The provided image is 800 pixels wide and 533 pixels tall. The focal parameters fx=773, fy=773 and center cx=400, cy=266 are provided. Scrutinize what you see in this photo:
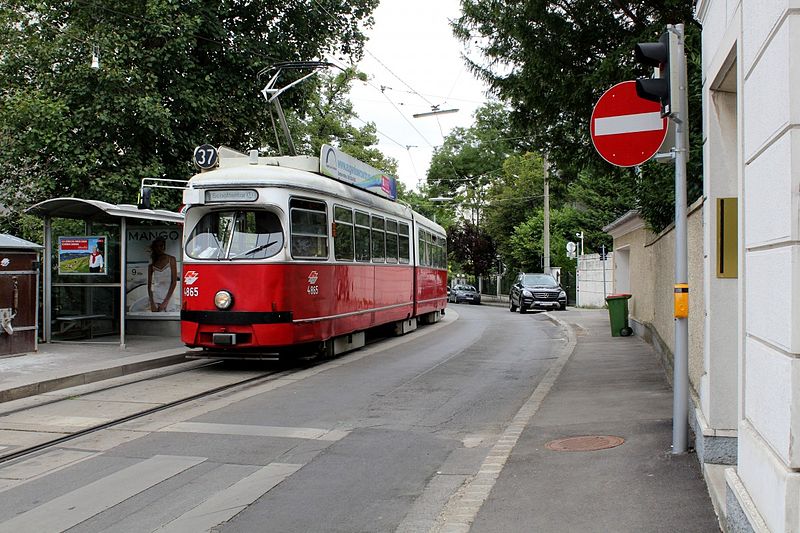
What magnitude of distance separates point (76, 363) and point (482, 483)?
28.5 ft

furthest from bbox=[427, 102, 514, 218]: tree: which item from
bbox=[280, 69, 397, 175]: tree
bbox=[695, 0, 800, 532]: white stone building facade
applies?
bbox=[695, 0, 800, 532]: white stone building facade

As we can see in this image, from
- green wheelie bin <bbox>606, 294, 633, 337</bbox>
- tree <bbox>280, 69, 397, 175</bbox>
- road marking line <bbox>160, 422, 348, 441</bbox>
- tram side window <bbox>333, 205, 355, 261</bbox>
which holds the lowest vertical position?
road marking line <bbox>160, 422, 348, 441</bbox>

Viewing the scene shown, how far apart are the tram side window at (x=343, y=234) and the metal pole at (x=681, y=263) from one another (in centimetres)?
846

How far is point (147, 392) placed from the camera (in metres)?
10.4

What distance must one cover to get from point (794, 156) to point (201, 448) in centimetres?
576

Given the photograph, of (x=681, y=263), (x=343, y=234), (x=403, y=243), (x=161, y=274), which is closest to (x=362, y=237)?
(x=343, y=234)

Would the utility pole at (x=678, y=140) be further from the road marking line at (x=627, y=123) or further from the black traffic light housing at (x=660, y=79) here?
the road marking line at (x=627, y=123)

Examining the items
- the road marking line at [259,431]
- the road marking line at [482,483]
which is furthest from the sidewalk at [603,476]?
the road marking line at [259,431]

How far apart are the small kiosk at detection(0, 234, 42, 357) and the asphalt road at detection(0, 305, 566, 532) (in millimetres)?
5007

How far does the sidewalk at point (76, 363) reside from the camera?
10.4 m

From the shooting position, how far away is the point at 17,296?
13156mm

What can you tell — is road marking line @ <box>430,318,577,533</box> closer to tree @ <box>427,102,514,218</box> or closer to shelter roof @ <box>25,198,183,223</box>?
shelter roof @ <box>25,198,183,223</box>

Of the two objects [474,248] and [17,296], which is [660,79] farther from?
[474,248]

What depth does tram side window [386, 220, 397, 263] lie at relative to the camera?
18.0m
